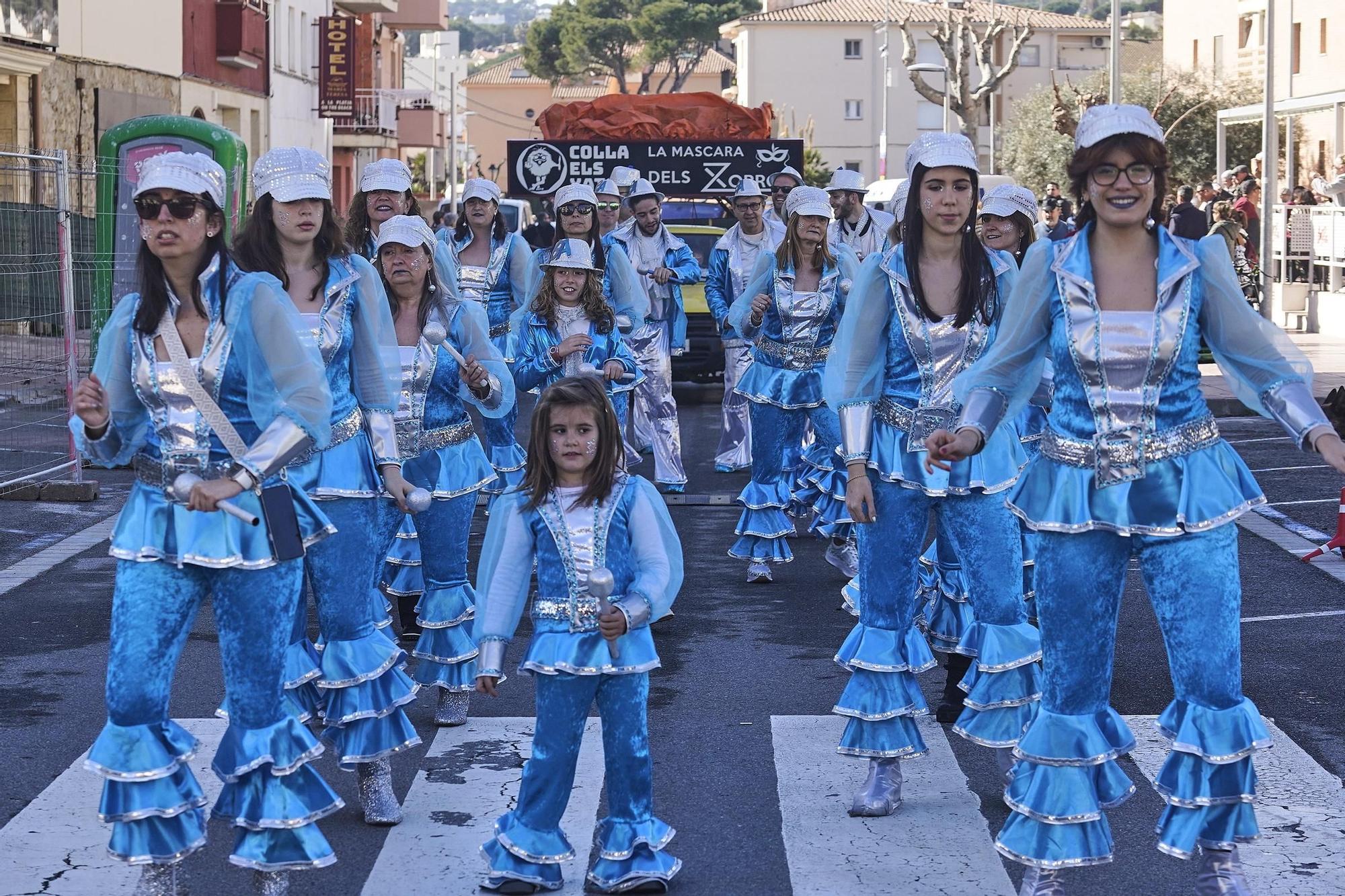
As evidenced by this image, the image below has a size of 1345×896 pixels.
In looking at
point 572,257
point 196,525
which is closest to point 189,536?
point 196,525

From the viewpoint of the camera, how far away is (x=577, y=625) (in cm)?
523

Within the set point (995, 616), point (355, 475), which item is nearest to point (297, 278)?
point (355, 475)

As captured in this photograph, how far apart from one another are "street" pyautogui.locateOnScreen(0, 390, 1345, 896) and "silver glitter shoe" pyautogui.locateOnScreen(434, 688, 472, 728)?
8cm

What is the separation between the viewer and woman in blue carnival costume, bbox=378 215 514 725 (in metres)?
7.18

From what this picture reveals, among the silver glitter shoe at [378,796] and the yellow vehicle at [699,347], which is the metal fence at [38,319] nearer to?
the silver glitter shoe at [378,796]

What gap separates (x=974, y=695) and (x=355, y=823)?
198 centimetres

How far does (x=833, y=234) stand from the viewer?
13.2m

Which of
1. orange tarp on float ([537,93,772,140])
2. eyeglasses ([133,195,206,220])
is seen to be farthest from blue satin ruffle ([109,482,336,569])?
Answer: orange tarp on float ([537,93,772,140])

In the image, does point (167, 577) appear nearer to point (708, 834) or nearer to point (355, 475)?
point (355, 475)

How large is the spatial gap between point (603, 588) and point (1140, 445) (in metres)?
1.41

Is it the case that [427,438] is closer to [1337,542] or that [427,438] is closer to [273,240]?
[273,240]

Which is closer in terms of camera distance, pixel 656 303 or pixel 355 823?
pixel 355 823

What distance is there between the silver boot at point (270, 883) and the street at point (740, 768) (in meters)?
0.32

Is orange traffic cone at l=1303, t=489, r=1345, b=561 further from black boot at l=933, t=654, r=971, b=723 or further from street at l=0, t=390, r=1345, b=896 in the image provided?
black boot at l=933, t=654, r=971, b=723
